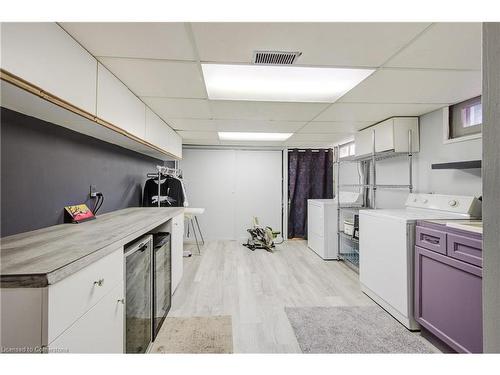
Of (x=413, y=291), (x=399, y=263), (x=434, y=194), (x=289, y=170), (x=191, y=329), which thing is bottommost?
(x=191, y=329)

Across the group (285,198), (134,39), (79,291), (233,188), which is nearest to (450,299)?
(79,291)

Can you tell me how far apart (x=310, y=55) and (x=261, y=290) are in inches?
94.4

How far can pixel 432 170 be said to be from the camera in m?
2.79

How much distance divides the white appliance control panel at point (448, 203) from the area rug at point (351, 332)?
1.10 metres

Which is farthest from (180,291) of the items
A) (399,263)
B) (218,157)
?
(218,157)

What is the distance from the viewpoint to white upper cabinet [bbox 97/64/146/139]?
1.65 m

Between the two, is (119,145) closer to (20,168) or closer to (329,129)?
(20,168)

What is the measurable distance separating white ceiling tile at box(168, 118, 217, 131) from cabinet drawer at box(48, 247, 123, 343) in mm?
2262

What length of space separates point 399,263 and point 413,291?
233mm

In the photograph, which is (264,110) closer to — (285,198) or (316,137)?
(316,137)

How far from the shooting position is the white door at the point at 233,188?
18.2 feet

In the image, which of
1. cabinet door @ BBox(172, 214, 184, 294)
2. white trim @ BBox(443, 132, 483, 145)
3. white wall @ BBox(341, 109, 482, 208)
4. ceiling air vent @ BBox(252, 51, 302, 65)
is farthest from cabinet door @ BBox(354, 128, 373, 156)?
cabinet door @ BBox(172, 214, 184, 294)

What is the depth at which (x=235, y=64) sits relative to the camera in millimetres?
1724
